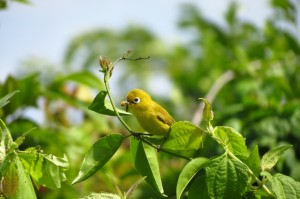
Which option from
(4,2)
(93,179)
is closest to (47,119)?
(93,179)

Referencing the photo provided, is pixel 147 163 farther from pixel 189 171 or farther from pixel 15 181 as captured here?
pixel 15 181

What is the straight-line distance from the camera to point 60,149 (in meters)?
2.11

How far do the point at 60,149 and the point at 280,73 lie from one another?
5.24 feet

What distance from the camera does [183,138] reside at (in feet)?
3.64

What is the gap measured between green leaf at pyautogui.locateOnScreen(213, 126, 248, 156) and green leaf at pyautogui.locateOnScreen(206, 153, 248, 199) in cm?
6

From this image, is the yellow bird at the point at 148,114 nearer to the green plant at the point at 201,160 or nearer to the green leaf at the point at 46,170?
the green plant at the point at 201,160

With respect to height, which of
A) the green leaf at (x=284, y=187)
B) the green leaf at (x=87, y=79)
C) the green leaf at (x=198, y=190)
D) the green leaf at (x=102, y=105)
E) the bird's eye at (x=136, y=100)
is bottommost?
the green leaf at (x=87, y=79)

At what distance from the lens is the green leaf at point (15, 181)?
103cm

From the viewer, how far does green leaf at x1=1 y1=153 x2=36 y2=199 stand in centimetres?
103

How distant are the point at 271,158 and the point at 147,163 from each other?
9.1 inches

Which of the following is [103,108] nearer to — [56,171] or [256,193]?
[56,171]

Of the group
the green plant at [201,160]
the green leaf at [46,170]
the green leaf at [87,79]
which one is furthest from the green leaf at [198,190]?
the green leaf at [87,79]

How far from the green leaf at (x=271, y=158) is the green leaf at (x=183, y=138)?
0.12 m

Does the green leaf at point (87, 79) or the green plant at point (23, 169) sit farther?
the green leaf at point (87, 79)
